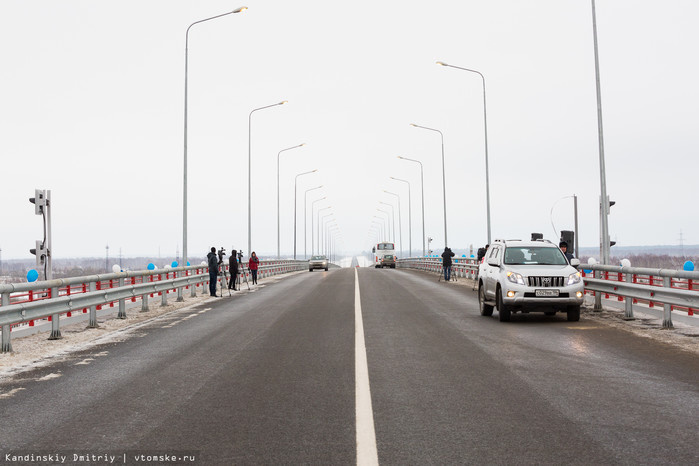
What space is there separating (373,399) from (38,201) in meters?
11.2

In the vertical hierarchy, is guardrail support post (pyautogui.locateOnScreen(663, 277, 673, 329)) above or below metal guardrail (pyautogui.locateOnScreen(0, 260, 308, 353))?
below

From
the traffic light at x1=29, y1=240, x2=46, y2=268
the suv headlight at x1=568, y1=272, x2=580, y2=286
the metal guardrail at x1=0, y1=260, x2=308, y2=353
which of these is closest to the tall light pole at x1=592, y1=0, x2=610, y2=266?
the suv headlight at x1=568, y1=272, x2=580, y2=286

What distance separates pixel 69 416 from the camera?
596cm

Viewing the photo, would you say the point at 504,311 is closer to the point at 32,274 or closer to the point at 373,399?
the point at 373,399

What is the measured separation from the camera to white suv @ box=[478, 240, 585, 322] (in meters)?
13.6

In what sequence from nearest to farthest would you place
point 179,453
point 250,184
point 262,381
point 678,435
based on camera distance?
point 179,453 → point 678,435 → point 262,381 → point 250,184

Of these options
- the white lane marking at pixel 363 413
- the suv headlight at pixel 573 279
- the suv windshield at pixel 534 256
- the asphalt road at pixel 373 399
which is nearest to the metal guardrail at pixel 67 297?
the asphalt road at pixel 373 399

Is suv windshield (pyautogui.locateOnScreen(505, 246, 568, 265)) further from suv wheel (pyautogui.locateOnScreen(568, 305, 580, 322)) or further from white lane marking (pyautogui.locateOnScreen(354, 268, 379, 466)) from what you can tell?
white lane marking (pyautogui.locateOnScreen(354, 268, 379, 466))

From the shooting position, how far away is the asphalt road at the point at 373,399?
4883 millimetres

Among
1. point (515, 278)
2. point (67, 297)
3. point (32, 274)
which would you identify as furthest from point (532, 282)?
point (32, 274)

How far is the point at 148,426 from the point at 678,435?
4.15m

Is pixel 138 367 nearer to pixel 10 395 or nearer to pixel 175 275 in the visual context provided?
pixel 10 395

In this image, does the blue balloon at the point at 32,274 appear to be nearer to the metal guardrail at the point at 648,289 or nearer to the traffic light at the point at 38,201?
the traffic light at the point at 38,201

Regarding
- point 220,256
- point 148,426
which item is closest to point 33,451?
point 148,426
